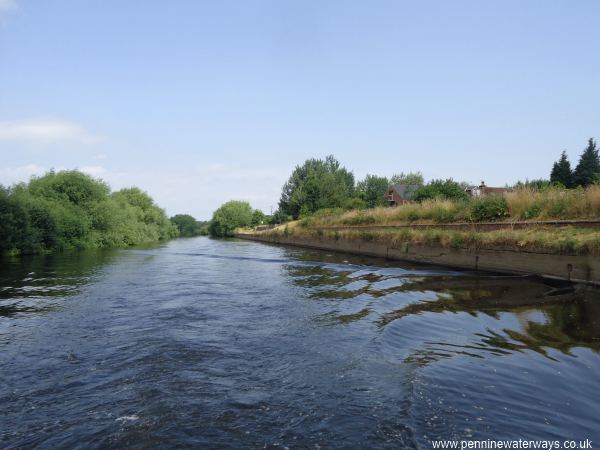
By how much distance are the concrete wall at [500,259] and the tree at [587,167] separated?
1544 inches

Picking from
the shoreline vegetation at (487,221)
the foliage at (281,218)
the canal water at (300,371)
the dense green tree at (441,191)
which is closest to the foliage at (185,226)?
the foliage at (281,218)

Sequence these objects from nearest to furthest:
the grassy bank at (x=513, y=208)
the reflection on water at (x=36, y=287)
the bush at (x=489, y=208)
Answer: the reflection on water at (x=36, y=287) < the grassy bank at (x=513, y=208) < the bush at (x=489, y=208)

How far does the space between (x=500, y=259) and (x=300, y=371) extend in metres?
12.2

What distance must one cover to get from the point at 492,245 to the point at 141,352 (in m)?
13.7

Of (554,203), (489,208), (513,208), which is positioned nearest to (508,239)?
(554,203)

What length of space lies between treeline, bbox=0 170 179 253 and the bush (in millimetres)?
30015

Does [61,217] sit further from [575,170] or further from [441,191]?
[575,170]

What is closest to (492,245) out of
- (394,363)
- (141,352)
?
(394,363)

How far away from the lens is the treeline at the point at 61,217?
2908 centimetres

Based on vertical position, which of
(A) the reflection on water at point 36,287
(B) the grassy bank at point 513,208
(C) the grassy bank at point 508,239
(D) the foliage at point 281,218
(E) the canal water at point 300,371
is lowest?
(E) the canal water at point 300,371

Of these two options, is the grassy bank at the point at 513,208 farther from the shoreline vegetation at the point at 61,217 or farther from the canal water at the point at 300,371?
the shoreline vegetation at the point at 61,217

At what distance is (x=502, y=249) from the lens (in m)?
15.0

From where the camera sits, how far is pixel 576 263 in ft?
37.6

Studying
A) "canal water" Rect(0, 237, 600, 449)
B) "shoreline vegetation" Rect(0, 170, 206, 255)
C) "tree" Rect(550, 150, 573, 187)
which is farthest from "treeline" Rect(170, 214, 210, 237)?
"canal water" Rect(0, 237, 600, 449)
